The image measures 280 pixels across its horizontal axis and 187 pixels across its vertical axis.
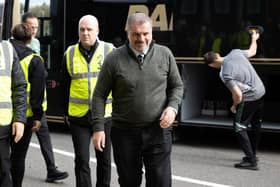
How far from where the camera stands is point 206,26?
335 inches

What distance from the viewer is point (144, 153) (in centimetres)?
436

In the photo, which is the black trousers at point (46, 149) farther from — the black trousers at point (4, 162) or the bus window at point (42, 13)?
the bus window at point (42, 13)

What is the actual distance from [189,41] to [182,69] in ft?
1.68

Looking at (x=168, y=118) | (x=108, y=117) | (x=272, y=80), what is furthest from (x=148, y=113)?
(x=272, y=80)

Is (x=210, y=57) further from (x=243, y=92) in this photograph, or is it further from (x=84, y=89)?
(x=84, y=89)

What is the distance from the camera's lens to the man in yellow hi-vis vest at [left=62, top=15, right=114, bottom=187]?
→ 209 inches

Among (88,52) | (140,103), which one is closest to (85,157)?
(88,52)

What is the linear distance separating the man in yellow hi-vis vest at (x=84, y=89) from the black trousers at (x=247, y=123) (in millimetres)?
2612

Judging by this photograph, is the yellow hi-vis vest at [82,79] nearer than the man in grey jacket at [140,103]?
No

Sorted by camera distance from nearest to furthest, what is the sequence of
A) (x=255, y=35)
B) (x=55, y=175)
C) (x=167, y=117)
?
(x=167, y=117), (x=55, y=175), (x=255, y=35)

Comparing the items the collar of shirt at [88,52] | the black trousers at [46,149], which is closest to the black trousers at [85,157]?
the collar of shirt at [88,52]

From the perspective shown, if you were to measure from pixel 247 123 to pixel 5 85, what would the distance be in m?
3.98

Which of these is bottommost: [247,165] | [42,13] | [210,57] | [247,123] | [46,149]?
[247,165]

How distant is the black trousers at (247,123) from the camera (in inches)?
292
